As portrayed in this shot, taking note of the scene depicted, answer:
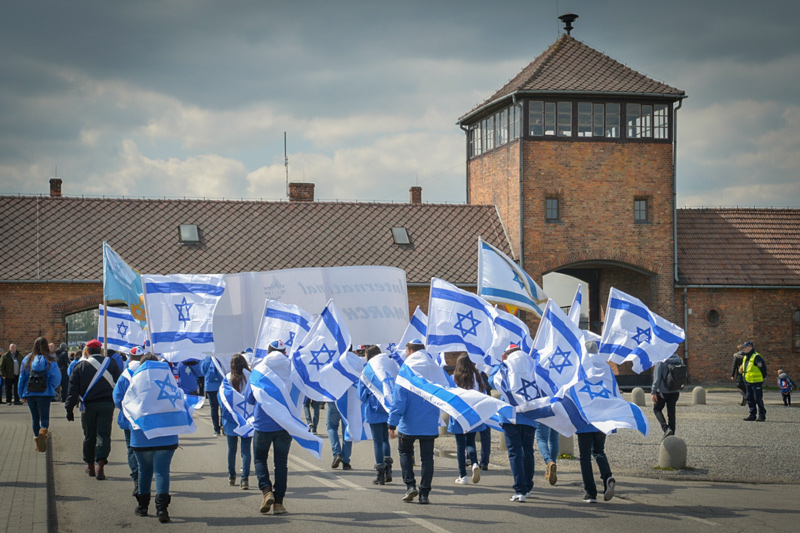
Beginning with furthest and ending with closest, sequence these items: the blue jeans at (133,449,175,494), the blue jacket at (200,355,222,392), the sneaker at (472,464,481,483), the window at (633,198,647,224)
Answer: the window at (633,198,647,224) < the blue jacket at (200,355,222,392) < the sneaker at (472,464,481,483) < the blue jeans at (133,449,175,494)

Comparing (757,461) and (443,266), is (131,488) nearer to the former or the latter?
(757,461)

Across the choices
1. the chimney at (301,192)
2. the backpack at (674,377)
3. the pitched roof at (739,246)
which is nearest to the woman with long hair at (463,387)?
the backpack at (674,377)

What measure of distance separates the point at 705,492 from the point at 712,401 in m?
16.8

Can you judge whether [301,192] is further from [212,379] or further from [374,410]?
[374,410]

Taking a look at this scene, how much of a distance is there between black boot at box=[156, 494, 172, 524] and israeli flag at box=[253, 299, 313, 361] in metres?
3.09

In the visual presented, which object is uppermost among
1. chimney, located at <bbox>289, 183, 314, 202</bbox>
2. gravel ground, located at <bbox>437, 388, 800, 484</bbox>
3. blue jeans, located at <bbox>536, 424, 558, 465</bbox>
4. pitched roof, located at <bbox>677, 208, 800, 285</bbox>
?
chimney, located at <bbox>289, 183, 314, 202</bbox>

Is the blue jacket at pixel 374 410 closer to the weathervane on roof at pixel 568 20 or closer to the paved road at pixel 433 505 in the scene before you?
the paved road at pixel 433 505

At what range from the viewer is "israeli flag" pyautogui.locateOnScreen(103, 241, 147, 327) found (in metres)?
18.1

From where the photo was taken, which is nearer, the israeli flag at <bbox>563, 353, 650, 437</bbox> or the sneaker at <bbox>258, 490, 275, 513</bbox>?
the sneaker at <bbox>258, 490, 275, 513</bbox>

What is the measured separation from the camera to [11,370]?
89.1ft

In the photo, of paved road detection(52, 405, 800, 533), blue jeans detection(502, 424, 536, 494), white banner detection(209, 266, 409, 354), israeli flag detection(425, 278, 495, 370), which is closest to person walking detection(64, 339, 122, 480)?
paved road detection(52, 405, 800, 533)

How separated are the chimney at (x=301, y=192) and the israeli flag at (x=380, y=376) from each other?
27.6 meters

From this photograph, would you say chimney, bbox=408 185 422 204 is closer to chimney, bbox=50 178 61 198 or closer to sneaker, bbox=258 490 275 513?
chimney, bbox=50 178 61 198

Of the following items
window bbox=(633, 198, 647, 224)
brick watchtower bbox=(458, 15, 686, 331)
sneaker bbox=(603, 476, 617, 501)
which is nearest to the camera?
sneaker bbox=(603, 476, 617, 501)
